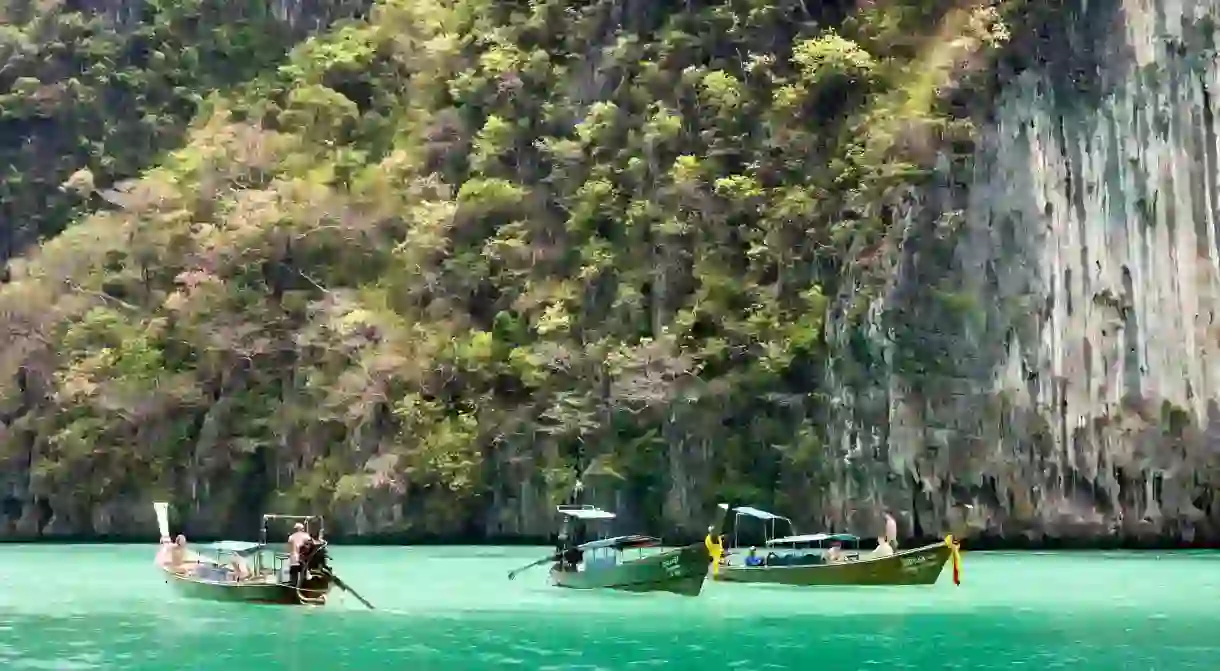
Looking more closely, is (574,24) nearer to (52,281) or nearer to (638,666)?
(52,281)

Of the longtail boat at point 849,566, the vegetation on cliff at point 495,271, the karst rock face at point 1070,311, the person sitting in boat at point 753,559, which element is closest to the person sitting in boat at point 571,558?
the longtail boat at point 849,566

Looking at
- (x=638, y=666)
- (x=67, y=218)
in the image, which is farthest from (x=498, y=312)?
(x=638, y=666)

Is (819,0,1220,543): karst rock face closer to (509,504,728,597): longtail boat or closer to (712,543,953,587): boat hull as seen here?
(712,543,953,587): boat hull

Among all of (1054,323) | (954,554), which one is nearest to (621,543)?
(954,554)

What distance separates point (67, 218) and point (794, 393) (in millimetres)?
28822

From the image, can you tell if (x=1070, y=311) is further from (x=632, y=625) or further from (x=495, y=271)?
(x=632, y=625)

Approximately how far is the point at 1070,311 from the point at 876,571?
1213cm

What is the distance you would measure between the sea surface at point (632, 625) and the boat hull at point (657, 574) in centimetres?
29

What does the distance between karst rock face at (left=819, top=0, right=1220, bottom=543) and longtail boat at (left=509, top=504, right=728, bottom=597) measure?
411 inches

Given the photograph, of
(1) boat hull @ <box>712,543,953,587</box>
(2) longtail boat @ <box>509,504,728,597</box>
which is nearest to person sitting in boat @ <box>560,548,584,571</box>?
(2) longtail boat @ <box>509,504,728,597</box>

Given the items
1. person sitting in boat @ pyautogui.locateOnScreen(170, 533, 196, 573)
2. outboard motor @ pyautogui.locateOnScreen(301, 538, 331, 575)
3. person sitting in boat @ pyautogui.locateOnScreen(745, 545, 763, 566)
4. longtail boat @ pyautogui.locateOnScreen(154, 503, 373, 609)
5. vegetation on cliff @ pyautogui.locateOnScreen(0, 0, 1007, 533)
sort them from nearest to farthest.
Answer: outboard motor @ pyautogui.locateOnScreen(301, 538, 331, 575), longtail boat @ pyautogui.locateOnScreen(154, 503, 373, 609), person sitting in boat @ pyautogui.locateOnScreen(170, 533, 196, 573), person sitting in boat @ pyautogui.locateOnScreen(745, 545, 763, 566), vegetation on cliff @ pyautogui.locateOnScreen(0, 0, 1007, 533)

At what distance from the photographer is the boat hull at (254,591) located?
84.8 feet

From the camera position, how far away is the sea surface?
19125mm

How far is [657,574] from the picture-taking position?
1089 inches
